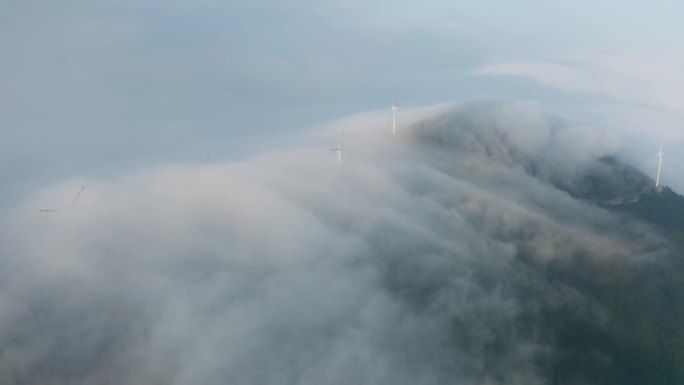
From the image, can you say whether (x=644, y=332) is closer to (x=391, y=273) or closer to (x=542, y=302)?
(x=542, y=302)

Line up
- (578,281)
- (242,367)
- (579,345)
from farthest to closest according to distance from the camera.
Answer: (578,281), (579,345), (242,367)

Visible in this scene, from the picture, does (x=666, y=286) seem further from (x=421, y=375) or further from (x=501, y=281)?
(x=421, y=375)

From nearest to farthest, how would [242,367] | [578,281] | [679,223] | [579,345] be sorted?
1. [242,367]
2. [579,345]
3. [578,281]
4. [679,223]

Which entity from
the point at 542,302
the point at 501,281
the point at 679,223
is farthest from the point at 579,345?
the point at 679,223

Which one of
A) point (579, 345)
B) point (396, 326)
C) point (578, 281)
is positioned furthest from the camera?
point (578, 281)

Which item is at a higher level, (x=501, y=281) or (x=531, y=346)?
(x=501, y=281)

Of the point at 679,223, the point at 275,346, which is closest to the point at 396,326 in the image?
the point at 275,346

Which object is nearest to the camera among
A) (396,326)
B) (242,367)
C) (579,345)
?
(242,367)

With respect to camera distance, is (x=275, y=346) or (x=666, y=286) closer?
(x=275, y=346)

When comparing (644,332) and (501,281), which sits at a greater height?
(501,281)
